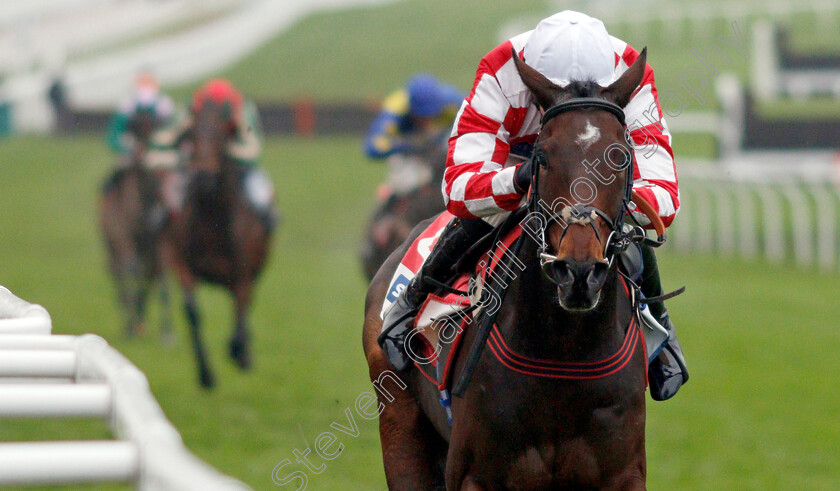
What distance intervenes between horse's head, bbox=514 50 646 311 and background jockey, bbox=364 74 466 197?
3.92 meters

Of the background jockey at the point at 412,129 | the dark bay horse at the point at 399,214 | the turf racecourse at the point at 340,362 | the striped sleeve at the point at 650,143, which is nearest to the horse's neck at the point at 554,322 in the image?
the striped sleeve at the point at 650,143

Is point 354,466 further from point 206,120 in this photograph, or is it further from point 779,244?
point 779,244

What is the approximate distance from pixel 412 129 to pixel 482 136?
4.21 meters

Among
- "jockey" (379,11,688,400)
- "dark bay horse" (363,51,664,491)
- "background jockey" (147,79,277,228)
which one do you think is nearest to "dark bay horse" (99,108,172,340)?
"background jockey" (147,79,277,228)

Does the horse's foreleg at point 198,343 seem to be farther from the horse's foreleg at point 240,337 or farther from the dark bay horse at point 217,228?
the horse's foreleg at point 240,337

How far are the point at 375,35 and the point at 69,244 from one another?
1911 cm

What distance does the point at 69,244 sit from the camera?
16.0 metres

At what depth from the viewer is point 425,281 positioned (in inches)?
128

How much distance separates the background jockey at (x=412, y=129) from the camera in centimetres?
686

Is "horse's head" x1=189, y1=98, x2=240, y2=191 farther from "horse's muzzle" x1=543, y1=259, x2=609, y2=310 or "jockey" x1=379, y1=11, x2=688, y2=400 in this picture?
"horse's muzzle" x1=543, y1=259, x2=609, y2=310

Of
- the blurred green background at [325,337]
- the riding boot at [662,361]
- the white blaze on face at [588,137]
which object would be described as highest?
the white blaze on face at [588,137]

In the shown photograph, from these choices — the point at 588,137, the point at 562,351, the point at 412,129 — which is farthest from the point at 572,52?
the point at 412,129

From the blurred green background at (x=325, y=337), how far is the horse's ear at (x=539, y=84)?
276 centimetres

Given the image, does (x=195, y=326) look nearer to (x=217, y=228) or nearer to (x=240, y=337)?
(x=240, y=337)
